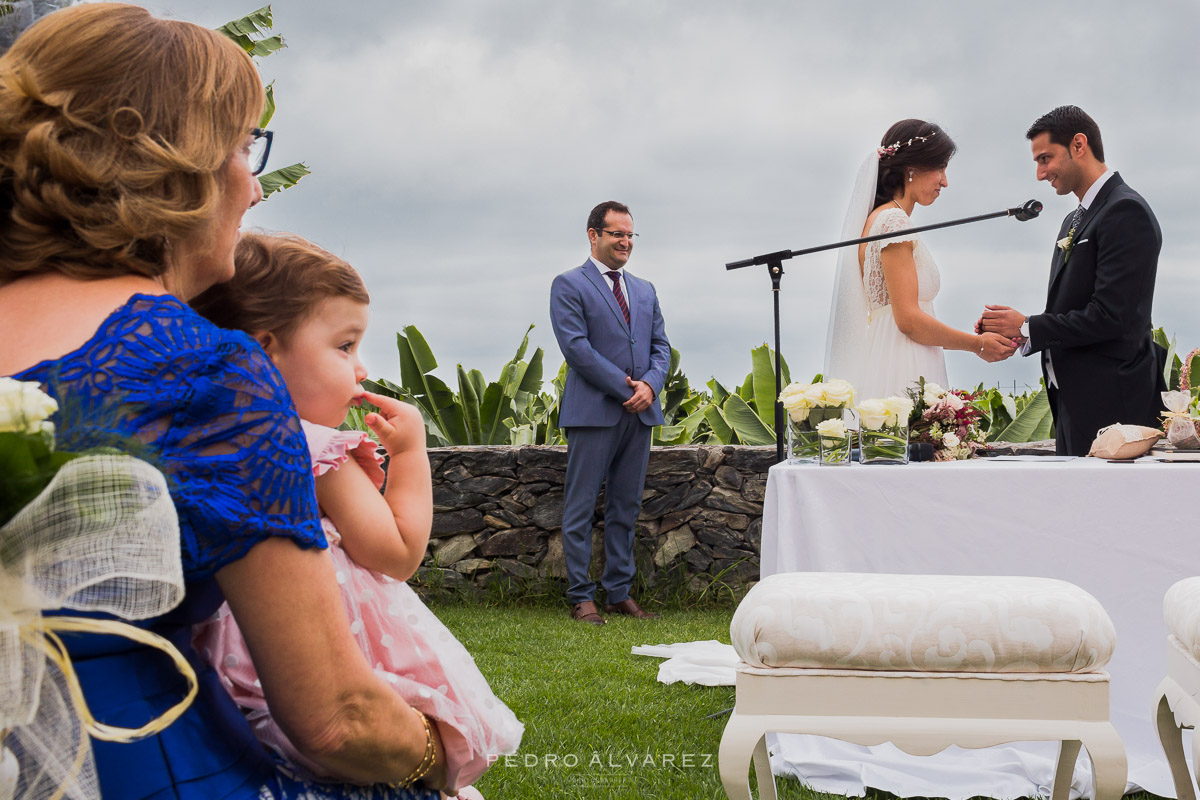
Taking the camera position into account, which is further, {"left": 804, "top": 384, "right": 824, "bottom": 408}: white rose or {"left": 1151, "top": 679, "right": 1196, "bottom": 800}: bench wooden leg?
{"left": 804, "top": 384, "right": 824, "bottom": 408}: white rose

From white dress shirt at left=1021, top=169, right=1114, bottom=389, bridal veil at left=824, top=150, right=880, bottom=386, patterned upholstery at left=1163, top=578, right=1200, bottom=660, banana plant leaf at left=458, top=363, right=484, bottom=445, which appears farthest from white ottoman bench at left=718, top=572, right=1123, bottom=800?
banana plant leaf at left=458, top=363, right=484, bottom=445

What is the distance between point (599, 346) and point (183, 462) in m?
5.62

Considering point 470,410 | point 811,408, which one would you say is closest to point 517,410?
point 470,410

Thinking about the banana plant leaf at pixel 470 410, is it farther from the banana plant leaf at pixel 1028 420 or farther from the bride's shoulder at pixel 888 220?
the bride's shoulder at pixel 888 220

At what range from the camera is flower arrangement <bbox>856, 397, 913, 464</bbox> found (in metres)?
3.16

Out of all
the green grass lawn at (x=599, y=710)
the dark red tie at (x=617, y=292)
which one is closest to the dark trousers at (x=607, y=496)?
the green grass lawn at (x=599, y=710)

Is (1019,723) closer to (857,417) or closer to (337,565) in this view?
(857,417)

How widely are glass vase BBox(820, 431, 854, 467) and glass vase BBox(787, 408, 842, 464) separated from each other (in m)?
0.03

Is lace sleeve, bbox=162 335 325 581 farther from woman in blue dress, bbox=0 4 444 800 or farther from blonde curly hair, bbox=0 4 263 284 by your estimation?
blonde curly hair, bbox=0 4 263 284

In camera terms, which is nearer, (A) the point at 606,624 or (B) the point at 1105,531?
(B) the point at 1105,531

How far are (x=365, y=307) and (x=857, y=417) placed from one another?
2178mm

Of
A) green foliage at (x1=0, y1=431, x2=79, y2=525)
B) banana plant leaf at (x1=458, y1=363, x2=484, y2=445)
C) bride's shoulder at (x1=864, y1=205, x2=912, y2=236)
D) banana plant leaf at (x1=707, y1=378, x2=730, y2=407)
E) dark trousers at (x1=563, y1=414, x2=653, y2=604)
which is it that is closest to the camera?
green foliage at (x1=0, y1=431, x2=79, y2=525)

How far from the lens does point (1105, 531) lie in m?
2.92

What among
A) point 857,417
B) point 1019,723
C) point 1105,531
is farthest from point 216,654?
point 1105,531
